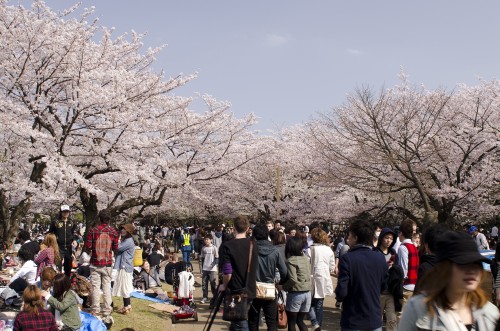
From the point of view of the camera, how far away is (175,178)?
57.6 ft

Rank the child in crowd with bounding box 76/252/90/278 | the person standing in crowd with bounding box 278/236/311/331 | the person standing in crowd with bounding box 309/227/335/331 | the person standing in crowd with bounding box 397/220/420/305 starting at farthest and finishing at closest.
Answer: the child in crowd with bounding box 76/252/90/278 → the person standing in crowd with bounding box 309/227/335/331 → the person standing in crowd with bounding box 278/236/311/331 → the person standing in crowd with bounding box 397/220/420/305

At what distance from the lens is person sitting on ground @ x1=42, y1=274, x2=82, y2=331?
579 cm

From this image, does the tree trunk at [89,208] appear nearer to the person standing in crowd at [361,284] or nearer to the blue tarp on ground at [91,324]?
the blue tarp on ground at [91,324]

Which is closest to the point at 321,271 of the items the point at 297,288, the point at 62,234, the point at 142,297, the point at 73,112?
the point at 297,288

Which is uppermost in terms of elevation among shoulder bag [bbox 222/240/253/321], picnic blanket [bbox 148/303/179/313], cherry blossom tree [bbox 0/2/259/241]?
cherry blossom tree [bbox 0/2/259/241]

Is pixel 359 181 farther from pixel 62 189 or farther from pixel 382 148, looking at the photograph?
pixel 62 189

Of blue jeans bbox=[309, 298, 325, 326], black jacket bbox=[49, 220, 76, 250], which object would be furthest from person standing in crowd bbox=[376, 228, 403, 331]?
black jacket bbox=[49, 220, 76, 250]

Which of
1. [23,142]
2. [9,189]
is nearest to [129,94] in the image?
[23,142]

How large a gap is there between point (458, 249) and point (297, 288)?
174 inches

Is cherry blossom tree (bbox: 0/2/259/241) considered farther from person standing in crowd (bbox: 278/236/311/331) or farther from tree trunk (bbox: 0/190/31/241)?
person standing in crowd (bbox: 278/236/311/331)

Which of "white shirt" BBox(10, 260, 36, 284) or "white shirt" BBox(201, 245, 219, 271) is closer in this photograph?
"white shirt" BBox(10, 260, 36, 284)

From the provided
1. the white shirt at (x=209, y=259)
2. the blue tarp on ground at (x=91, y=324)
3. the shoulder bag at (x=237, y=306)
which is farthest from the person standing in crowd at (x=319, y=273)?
the white shirt at (x=209, y=259)

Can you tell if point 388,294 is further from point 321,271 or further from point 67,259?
point 67,259

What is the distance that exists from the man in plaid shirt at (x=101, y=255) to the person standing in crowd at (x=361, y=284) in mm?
4323
